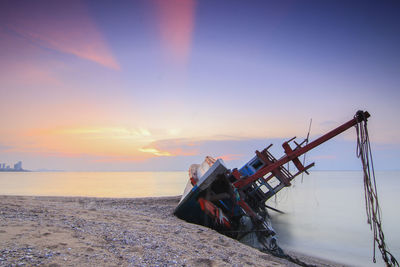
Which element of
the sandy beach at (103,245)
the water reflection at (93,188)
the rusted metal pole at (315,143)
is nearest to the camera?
the sandy beach at (103,245)

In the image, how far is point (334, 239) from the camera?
15398 millimetres

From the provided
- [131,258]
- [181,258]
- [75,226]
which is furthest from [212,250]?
[75,226]

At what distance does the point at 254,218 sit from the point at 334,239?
7650mm

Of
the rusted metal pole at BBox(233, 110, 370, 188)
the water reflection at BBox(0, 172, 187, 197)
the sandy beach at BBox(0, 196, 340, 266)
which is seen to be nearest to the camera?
the sandy beach at BBox(0, 196, 340, 266)

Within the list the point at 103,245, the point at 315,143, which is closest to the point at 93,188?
the point at 315,143

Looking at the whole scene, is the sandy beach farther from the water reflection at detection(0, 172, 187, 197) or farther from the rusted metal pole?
the water reflection at detection(0, 172, 187, 197)

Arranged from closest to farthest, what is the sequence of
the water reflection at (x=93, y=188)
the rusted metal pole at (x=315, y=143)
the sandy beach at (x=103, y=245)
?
the sandy beach at (x=103, y=245) < the rusted metal pole at (x=315, y=143) < the water reflection at (x=93, y=188)

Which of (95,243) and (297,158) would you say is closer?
(95,243)

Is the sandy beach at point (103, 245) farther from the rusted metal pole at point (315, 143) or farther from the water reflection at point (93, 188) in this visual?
the water reflection at point (93, 188)

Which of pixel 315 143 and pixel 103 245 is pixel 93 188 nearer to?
pixel 315 143

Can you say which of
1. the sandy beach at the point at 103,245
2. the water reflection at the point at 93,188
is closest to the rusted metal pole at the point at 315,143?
the sandy beach at the point at 103,245

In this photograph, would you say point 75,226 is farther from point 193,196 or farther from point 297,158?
point 297,158

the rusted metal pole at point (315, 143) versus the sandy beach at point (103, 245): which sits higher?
the rusted metal pole at point (315, 143)

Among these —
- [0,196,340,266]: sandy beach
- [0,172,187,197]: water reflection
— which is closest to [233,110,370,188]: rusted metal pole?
[0,196,340,266]: sandy beach
